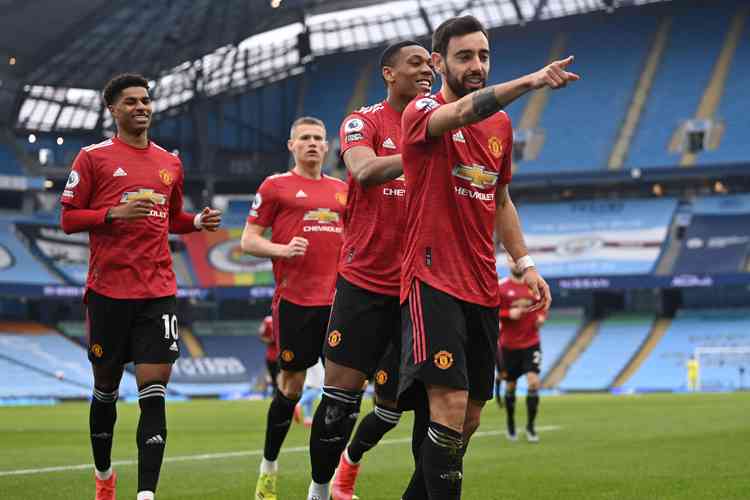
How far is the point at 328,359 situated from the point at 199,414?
22.0m

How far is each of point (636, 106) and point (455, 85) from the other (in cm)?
5372

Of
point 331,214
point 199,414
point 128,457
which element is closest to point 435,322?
point 331,214

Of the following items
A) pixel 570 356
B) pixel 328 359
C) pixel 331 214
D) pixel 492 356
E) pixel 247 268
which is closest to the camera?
pixel 492 356

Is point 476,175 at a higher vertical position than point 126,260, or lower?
higher

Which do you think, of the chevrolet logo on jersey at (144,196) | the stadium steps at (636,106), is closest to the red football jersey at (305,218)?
the chevrolet logo on jersey at (144,196)

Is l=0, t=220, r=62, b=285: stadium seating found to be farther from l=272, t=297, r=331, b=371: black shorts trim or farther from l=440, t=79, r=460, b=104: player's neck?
l=440, t=79, r=460, b=104: player's neck

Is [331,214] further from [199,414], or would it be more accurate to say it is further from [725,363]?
[725,363]

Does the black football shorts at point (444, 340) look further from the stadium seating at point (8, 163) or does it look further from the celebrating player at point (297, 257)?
the stadium seating at point (8, 163)

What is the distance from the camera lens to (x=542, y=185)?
5819cm

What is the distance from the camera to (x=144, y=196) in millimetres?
8250

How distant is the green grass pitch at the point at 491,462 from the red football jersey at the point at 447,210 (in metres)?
3.79

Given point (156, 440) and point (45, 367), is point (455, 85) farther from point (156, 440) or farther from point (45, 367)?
point (45, 367)

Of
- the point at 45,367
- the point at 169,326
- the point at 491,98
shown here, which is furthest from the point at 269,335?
the point at 45,367

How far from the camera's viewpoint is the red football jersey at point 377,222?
754cm
